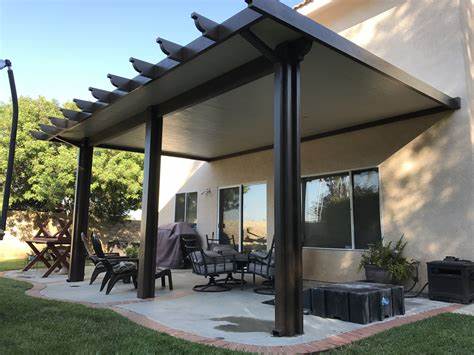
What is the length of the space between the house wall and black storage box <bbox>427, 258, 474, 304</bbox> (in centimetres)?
47

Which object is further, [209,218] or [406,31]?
[209,218]

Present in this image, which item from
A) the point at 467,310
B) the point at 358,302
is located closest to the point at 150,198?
the point at 358,302

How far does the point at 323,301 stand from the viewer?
4785 mm

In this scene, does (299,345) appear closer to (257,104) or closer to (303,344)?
(303,344)

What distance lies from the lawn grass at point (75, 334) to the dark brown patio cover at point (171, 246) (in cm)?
556

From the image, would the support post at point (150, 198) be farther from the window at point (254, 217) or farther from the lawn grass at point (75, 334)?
the window at point (254, 217)

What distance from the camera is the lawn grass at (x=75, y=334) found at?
330cm

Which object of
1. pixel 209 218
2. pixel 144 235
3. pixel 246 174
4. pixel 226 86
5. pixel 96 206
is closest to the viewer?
pixel 226 86

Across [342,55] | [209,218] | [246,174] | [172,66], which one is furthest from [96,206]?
[342,55]

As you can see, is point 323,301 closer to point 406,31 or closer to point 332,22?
point 406,31

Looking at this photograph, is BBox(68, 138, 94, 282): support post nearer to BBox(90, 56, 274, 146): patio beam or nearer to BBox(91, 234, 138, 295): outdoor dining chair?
BBox(91, 234, 138, 295): outdoor dining chair

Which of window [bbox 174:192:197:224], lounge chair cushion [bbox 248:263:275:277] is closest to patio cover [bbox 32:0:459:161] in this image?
lounge chair cushion [bbox 248:263:275:277]

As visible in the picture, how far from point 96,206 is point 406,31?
13.0 meters

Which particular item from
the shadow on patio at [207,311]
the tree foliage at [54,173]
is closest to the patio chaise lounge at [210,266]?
the shadow on patio at [207,311]
